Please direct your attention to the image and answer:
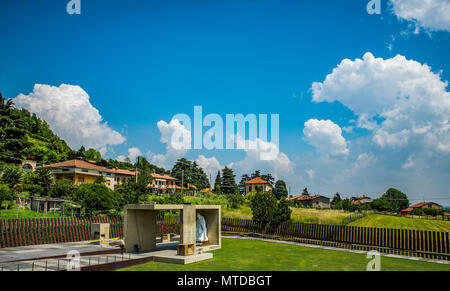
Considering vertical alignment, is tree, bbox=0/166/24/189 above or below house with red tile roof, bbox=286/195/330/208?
above

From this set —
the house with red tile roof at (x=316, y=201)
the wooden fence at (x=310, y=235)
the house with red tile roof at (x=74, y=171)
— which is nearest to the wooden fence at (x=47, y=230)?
the wooden fence at (x=310, y=235)

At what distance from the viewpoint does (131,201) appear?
120ft

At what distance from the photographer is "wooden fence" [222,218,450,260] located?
15766mm

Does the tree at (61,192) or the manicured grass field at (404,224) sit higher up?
the tree at (61,192)

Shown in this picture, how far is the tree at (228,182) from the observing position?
90700mm

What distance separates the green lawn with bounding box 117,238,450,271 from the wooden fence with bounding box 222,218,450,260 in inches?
80.1

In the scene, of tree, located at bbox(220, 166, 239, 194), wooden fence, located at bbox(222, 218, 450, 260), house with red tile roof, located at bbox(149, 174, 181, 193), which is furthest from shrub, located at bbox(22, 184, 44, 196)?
tree, located at bbox(220, 166, 239, 194)

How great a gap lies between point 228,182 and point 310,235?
71413 millimetres

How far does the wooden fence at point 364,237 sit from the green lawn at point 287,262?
2.04 m

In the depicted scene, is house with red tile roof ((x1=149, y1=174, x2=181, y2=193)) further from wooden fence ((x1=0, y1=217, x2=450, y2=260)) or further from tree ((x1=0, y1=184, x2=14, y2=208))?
wooden fence ((x1=0, y1=217, x2=450, y2=260))

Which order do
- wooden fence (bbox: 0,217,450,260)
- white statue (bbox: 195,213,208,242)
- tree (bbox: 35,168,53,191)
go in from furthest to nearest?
tree (bbox: 35,168,53,191), white statue (bbox: 195,213,208,242), wooden fence (bbox: 0,217,450,260)

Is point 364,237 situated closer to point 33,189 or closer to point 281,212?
point 281,212

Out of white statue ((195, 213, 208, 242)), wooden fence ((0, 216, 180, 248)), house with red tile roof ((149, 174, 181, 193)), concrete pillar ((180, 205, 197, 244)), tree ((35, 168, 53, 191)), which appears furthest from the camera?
house with red tile roof ((149, 174, 181, 193))

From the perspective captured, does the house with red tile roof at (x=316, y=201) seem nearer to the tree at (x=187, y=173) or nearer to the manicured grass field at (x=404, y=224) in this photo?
the tree at (x=187, y=173)
